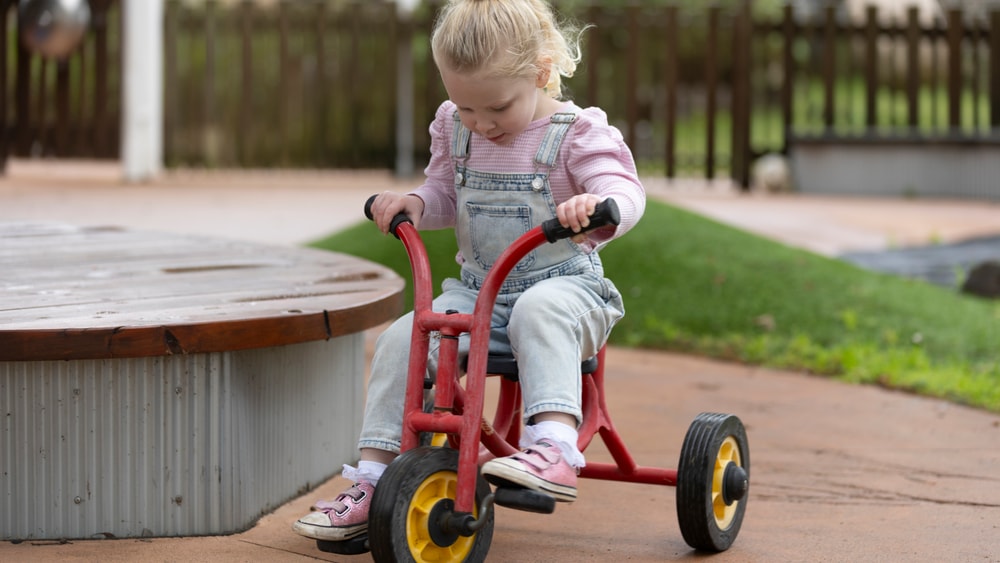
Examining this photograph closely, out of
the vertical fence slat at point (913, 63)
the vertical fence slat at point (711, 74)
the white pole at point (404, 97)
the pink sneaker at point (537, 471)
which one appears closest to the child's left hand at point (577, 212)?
the pink sneaker at point (537, 471)

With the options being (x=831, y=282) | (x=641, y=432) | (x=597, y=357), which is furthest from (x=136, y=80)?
(x=597, y=357)

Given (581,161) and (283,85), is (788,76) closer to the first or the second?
(283,85)

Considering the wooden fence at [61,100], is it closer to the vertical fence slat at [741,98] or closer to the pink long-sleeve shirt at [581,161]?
the vertical fence slat at [741,98]

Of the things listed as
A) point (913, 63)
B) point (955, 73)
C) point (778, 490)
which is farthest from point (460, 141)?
point (955, 73)

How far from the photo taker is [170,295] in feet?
10.00

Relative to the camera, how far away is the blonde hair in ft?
7.91

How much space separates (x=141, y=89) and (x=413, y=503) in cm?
1156

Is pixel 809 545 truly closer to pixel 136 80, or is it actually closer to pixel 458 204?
pixel 458 204

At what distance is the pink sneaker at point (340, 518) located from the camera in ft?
7.80

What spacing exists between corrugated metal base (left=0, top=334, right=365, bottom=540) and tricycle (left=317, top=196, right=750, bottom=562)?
419mm

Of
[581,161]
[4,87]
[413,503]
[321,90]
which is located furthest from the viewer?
[321,90]

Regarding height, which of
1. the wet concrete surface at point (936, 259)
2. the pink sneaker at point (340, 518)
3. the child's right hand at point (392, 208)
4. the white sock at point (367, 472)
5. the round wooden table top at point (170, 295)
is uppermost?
the child's right hand at point (392, 208)

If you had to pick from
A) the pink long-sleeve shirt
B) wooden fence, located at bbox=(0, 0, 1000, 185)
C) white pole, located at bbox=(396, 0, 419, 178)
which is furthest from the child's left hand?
white pole, located at bbox=(396, 0, 419, 178)

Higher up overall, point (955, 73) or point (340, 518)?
point (955, 73)
